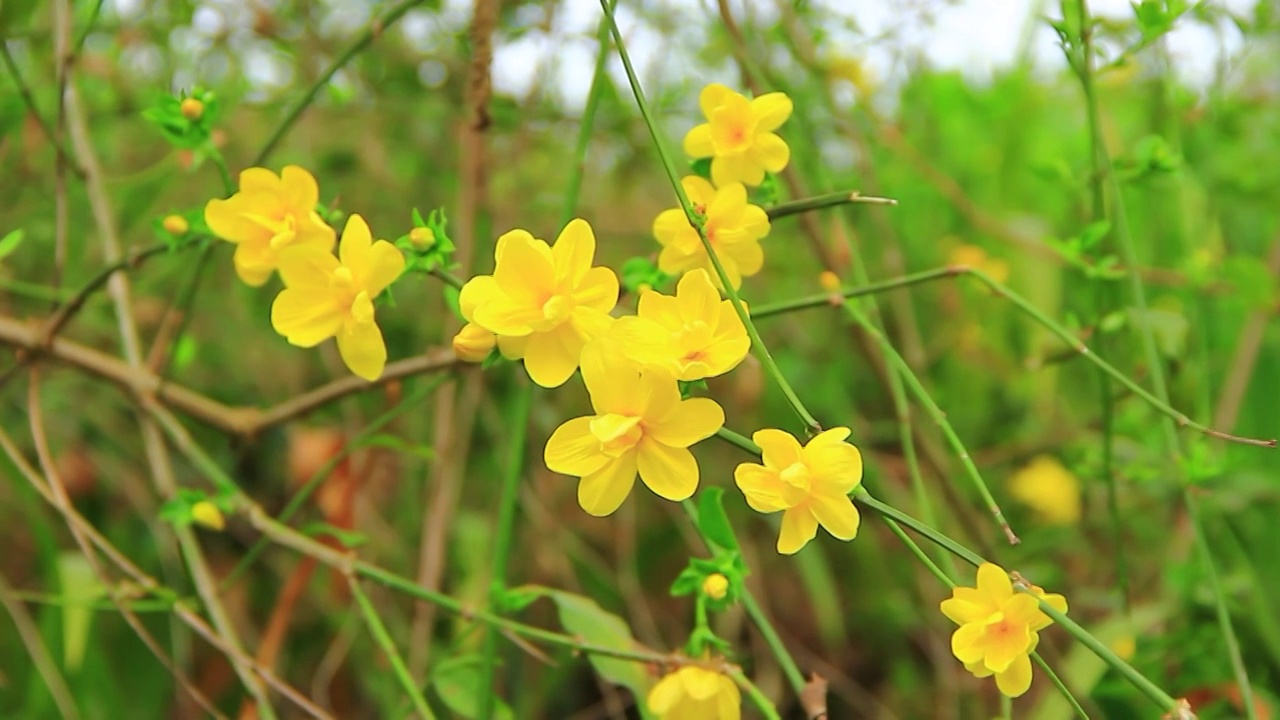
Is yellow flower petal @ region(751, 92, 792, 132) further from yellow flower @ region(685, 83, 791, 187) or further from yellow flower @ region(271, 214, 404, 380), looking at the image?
yellow flower @ region(271, 214, 404, 380)

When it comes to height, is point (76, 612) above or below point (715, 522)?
below

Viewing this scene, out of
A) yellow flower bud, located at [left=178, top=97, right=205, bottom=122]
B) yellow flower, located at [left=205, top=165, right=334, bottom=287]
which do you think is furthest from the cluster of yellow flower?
yellow flower bud, located at [left=178, top=97, right=205, bottom=122]

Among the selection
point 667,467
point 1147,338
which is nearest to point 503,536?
point 667,467

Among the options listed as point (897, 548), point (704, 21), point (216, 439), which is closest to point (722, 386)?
point (897, 548)

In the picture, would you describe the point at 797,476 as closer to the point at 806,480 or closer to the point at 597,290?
the point at 806,480

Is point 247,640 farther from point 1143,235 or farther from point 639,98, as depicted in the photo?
point 1143,235

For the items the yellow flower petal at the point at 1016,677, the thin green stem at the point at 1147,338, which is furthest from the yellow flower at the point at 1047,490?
the yellow flower petal at the point at 1016,677
